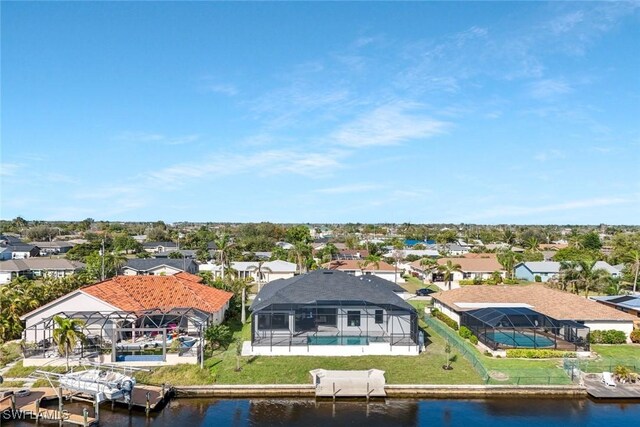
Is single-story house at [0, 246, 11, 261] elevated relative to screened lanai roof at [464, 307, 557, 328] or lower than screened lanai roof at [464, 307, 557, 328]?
elevated

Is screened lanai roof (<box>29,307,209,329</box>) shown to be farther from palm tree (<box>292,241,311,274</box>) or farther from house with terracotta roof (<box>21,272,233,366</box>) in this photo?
palm tree (<box>292,241,311,274</box>)

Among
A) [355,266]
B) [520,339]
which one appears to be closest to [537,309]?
[520,339]

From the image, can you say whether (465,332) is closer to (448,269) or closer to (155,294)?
(155,294)

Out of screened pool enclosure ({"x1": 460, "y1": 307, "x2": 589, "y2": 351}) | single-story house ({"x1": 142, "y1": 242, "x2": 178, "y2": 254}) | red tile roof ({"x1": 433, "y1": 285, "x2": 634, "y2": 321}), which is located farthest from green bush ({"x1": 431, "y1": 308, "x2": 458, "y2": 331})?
single-story house ({"x1": 142, "y1": 242, "x2": 178, "y2": 254})

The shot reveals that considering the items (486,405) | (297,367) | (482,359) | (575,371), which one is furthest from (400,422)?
(575,371)

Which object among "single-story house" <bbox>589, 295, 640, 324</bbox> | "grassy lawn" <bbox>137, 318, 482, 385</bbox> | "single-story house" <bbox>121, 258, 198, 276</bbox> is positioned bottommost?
"grassy lawn" <bbox>137, 318, 482, 385</bbox>

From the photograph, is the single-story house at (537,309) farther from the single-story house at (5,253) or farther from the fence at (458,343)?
the single-story house at (5,253)
